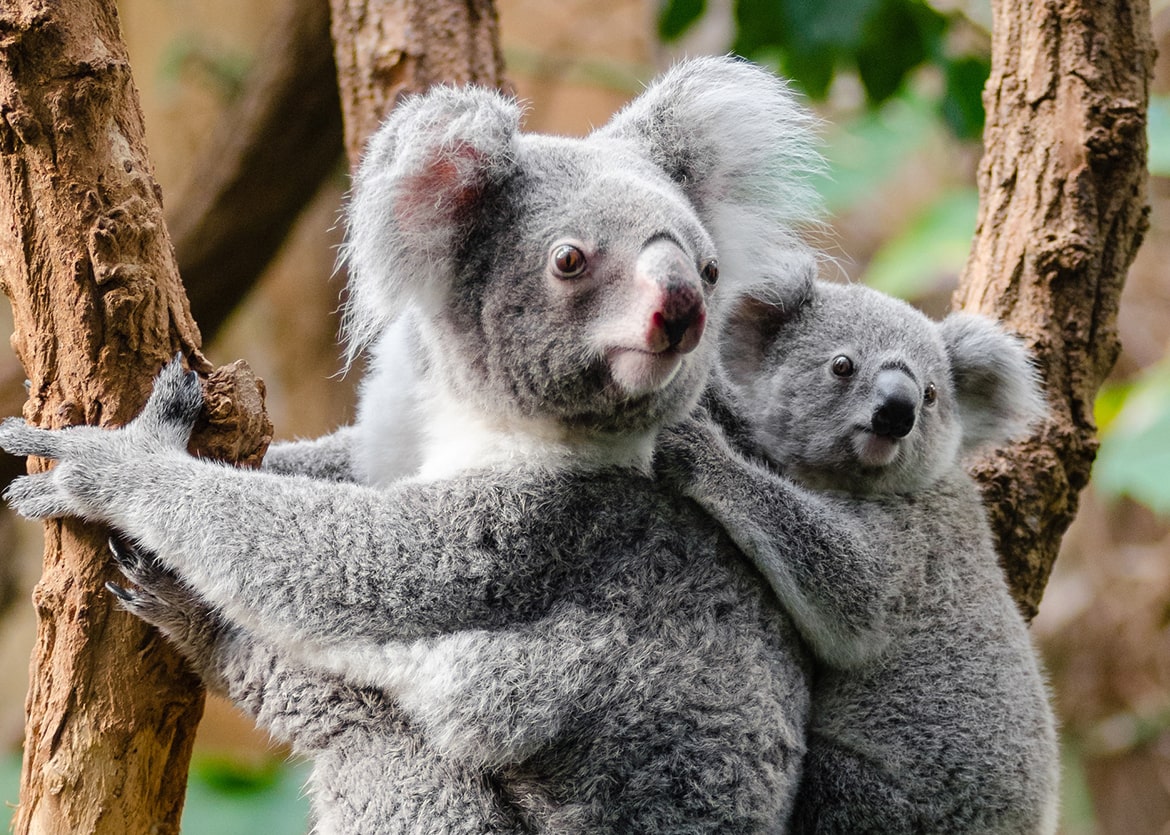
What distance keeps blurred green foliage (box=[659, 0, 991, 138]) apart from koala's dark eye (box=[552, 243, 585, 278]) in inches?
97.6

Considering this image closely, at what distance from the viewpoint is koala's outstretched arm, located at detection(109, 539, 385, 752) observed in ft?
8.45

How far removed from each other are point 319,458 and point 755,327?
1.36 metres

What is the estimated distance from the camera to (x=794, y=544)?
9.16 ft

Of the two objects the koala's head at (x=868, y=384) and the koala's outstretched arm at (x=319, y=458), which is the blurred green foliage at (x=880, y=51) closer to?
the koala's head at (x=868, y=384)

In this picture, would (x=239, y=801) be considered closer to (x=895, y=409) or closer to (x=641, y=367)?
(x=895, y=409)

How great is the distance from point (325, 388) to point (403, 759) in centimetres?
570

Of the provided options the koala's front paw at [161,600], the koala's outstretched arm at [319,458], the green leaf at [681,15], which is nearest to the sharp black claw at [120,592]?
the koala's front paw at [161,600]

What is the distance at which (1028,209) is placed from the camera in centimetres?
381

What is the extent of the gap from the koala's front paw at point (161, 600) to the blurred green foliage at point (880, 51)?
126 inches

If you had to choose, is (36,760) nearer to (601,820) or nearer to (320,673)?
(320,673)

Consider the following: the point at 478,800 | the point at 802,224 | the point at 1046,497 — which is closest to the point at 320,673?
the point at 478,800

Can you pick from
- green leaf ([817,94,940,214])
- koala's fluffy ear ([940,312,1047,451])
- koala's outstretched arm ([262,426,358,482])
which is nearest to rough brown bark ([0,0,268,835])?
koala's outstretched arm ([262,426,358,482])

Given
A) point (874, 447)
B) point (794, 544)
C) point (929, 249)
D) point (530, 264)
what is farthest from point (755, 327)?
point (929, 249)

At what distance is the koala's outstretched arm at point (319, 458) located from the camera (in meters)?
3.25
